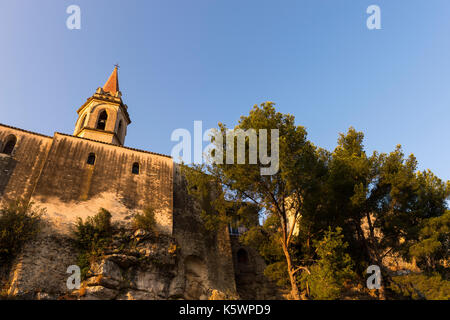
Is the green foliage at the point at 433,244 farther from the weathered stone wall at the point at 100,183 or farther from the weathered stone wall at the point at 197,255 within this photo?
the weathered stone wall at the point at 100,183

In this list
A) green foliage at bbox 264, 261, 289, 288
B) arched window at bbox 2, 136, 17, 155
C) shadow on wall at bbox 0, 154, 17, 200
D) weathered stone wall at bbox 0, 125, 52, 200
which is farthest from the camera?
arched window at bbox 2, 136, 17, 155

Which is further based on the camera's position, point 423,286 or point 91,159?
point 91,159

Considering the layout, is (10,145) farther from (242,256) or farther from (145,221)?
(242,256)

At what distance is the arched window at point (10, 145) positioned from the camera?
18078mm

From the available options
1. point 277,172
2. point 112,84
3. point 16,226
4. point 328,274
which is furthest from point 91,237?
point 112,84

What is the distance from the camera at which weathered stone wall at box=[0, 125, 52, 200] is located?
16.4 meters

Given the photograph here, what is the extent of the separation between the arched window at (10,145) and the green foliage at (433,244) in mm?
21327

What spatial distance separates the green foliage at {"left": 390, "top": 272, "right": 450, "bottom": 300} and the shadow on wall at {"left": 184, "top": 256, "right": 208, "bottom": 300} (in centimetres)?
964

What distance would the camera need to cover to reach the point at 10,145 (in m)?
18.4

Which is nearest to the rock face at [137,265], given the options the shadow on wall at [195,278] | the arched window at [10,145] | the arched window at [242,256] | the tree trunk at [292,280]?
the shadow on wall at [195,278]

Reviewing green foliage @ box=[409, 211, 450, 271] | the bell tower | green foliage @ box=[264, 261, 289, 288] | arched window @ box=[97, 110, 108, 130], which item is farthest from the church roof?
green foliage @ box=[409, 211, 450, 271]

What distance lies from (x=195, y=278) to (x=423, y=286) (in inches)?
445

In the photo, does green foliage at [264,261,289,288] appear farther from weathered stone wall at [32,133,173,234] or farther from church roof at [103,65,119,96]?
church roof at [103,65,119,96]
